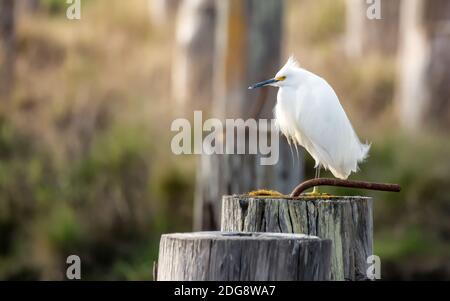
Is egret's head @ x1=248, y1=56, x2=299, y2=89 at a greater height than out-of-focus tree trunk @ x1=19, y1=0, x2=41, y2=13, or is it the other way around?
out-of-focus tree trunk @ x1=19, y1=0, x2=41, y2=13

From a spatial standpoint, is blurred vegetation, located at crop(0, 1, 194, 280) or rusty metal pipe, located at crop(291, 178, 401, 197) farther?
blurred vegetation, located at crop(0, 1, 194, 280)

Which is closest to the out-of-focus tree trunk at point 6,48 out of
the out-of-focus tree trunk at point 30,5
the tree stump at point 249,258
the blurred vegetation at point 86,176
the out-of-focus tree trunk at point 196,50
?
the blurred vegetation at point 86,176

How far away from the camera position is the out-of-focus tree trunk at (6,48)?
39.5 feet

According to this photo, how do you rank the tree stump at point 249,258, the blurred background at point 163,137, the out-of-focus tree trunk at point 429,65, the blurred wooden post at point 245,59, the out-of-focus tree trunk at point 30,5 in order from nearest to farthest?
the tree stump at point 249,258 → the blurred wooden post at point 245,59 → the blurred background at point 163,137 → the out-of-focus tree trunk at point 429,65 → the out-of-focus tree trunk at point 30,5

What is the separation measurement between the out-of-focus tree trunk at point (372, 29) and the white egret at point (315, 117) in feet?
37.1

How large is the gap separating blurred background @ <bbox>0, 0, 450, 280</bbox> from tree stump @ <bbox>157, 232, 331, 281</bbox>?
198 inches

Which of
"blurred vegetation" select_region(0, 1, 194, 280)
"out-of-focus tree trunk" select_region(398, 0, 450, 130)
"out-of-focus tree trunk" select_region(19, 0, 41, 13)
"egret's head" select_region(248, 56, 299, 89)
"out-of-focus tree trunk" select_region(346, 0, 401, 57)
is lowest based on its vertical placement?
"blurred vegetation" select_region(0, 1, 194, 280)

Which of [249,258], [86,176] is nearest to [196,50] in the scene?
[86,176]

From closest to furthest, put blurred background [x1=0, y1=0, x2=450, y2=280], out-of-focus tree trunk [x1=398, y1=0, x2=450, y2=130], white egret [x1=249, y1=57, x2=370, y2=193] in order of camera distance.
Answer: white egret [x1=249, y1=57, x2=370, y2=193], blurred background [x1=0, y1=0, x2=450, y2=280], out-of-focus tree trunk [x1=398, y1=0, x2=450, y2=130]

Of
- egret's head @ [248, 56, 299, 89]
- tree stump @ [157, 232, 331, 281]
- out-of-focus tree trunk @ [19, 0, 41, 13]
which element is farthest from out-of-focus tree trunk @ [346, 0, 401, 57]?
tree stump @ [157, 232, 331, 281]

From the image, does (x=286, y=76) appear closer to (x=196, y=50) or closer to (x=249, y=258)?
(x=249, y=258)

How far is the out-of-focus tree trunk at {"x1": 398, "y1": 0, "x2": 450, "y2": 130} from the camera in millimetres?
13453

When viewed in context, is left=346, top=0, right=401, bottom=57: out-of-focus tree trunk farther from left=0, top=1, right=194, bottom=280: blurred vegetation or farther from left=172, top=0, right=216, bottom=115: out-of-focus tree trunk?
left=0, top=1, right=194, bottom=280: blurred vegetation

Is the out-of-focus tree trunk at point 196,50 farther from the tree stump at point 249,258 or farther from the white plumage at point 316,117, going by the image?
the tree stump at point 249,258
